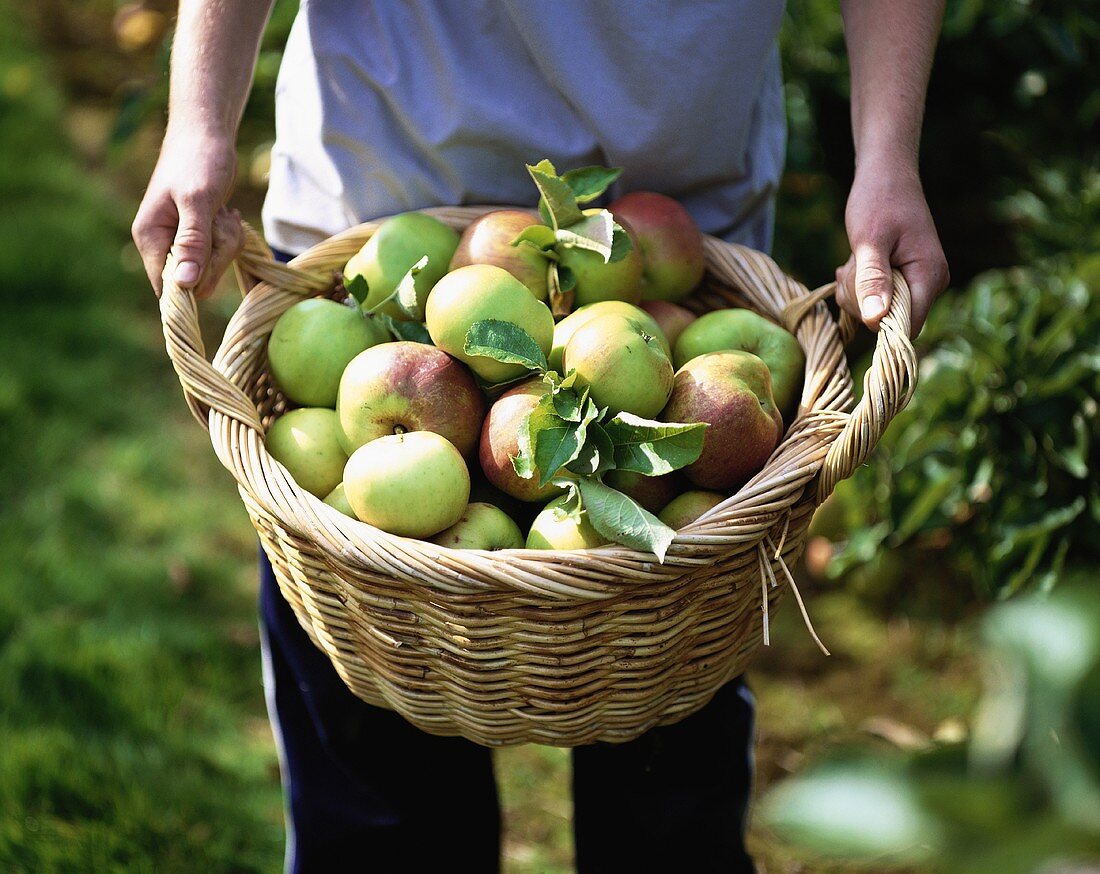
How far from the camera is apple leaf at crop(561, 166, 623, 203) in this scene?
1370 mm

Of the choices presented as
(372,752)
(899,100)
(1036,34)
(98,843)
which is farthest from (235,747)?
(1036,34)

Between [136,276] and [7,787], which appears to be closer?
[7,787]

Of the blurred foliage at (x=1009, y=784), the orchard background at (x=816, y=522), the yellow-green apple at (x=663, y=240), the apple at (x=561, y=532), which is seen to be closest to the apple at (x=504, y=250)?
the yellow-green apple at (x=663, y=240)

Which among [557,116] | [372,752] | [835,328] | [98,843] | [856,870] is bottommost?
[856,870]

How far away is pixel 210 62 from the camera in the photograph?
1.30 m

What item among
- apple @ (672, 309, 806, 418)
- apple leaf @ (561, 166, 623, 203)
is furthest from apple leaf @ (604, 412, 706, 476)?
apple leaf @ (561, 166, 623, 203)

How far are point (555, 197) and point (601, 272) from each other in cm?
11

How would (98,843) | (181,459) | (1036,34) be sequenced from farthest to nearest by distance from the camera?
(181,459) < (1036,34) < (98,843)

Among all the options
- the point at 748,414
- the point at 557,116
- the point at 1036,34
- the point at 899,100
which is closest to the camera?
the point at 748,414

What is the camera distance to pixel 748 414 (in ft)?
3.92

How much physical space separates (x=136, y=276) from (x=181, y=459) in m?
0.89

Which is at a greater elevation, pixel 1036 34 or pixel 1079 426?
pixel 1036 34

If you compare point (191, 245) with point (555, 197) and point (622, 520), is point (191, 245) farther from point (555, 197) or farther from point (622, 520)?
point (622, 520)

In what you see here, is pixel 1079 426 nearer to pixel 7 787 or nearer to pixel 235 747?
pixel 235 747
